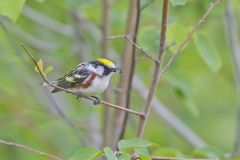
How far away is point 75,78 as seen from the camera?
2824 mm

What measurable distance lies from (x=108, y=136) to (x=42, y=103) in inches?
66.6

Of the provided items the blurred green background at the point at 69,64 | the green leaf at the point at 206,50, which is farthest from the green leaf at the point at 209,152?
the green leaf at the point at 206,50

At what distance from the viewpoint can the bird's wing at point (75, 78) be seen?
2820mm

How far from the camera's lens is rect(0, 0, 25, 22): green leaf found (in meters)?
2.80

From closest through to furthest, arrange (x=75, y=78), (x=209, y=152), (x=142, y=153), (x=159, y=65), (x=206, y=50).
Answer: (x=142, y=153) → (x=159, y=65) → (x=75, y=78) → (x=209, y=152) → (x=206, y=50)

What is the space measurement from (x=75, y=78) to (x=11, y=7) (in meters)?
0.41

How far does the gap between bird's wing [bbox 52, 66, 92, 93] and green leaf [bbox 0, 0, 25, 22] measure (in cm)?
35

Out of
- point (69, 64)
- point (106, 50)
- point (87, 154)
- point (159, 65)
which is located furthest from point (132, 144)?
point (69, 64)

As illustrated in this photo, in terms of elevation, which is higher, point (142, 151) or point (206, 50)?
point (206, 50)

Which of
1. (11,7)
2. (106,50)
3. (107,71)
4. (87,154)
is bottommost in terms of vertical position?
(87,154)

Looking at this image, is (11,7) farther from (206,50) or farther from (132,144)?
(206,50)

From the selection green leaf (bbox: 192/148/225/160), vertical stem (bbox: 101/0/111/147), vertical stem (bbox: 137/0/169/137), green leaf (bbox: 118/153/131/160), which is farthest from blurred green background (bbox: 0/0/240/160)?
green leaf (bbox: 118/153/131/160)

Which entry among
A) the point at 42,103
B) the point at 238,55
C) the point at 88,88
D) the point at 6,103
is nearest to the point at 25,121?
the point at 6,103

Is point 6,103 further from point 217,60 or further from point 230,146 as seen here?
point 230,146
